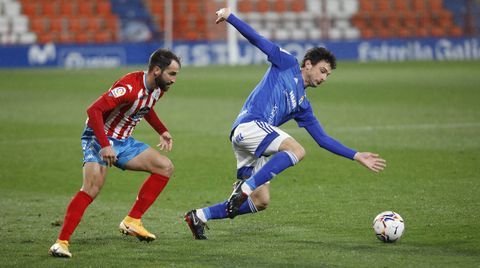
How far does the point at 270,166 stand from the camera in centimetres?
754

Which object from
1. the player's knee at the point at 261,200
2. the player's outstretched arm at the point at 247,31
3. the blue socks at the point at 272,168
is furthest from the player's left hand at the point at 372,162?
the player's outstretched arm at the point at 247,31

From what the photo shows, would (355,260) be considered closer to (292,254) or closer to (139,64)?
(292,254)

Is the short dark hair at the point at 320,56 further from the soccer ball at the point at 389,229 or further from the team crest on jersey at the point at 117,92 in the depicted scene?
the team crest on jersey at the point at 117,92

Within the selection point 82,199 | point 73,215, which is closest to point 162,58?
point 82,199

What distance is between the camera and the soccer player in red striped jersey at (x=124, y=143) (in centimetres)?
733

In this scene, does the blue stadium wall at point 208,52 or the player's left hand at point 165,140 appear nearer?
the player's left hand at point 165,140

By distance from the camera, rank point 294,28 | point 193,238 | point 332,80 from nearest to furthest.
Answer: point 193,238
point 332,80
point 294,28

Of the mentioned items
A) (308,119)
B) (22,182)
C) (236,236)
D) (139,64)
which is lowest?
(139,64)

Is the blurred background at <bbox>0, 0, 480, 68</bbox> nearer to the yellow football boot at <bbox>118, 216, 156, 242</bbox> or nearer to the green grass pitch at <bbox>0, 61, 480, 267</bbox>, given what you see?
the green grass pitch at <bbox>0, 61, 480, 267</bbox>

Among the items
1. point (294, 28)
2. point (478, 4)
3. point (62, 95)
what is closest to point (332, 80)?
point (62, 95)

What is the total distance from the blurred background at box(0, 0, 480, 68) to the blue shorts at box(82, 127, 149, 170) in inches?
1060

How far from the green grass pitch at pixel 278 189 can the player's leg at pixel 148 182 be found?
156 mm

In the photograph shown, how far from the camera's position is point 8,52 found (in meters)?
33.8

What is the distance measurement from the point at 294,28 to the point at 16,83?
1476cm
